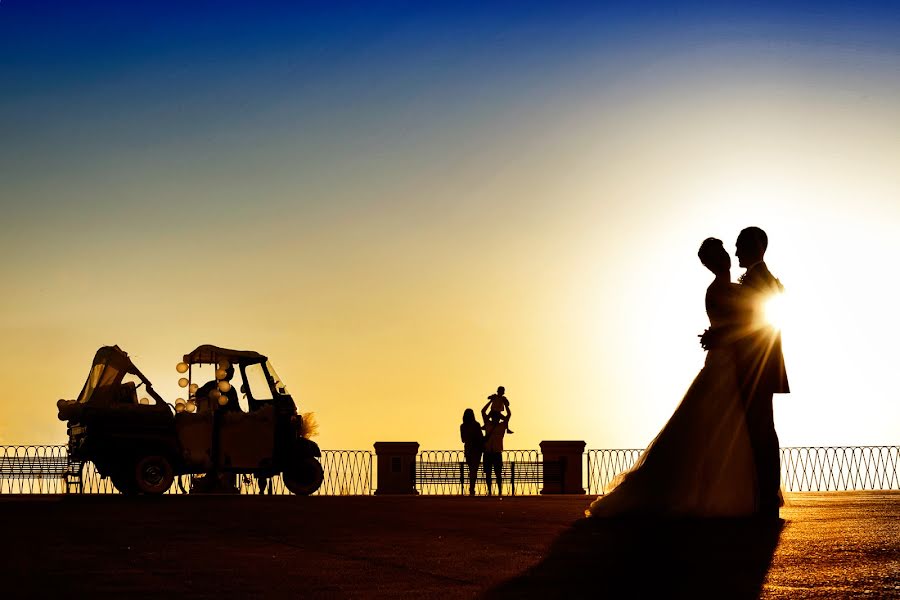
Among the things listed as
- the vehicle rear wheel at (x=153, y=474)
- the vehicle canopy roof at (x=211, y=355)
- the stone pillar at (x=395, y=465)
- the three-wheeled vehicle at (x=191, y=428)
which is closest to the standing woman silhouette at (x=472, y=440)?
the stone pillar at (x=395, y=465)

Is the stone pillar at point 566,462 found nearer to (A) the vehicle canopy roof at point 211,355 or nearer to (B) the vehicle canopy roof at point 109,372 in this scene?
(A) the vehicle canopy roof at point 211,355

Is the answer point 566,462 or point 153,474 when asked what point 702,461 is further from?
point 566,462

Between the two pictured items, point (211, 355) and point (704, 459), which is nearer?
point (704, 459)

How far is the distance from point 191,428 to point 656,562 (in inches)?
613

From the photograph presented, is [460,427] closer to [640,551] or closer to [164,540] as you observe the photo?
[164,540]

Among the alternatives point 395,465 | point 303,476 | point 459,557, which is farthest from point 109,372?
point 459,557

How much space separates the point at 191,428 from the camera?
2144 centimetres

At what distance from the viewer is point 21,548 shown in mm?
8711

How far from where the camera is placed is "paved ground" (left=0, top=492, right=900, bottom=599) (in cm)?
607

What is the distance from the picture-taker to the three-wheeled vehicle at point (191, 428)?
20688 mm

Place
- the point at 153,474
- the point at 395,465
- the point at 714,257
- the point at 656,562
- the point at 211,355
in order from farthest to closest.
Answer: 1. the point at 395,465
2. the point at 211,355
3. the point at 153,474
4. the point at 714,257
5. the point at 656,562

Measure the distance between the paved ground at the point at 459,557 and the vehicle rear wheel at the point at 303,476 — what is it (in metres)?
11.2

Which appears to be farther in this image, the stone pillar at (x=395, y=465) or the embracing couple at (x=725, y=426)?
the stone pillar at (x=395, y=465)

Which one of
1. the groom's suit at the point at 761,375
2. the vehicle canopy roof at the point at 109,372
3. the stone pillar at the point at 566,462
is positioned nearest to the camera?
the groom's suit at the point at 761,375
